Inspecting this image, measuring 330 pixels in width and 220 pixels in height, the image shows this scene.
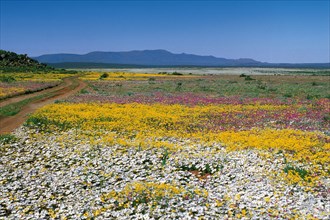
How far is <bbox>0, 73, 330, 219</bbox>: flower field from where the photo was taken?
10.6 meters

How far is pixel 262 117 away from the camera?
2630 cm

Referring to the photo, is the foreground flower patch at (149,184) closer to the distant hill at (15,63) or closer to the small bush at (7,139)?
the small bush at (7,139)

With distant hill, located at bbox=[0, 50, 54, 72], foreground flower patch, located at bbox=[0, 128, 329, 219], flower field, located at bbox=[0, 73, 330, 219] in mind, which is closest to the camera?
foreground flower patch, located at bbox=[0, 128, 329, 219]

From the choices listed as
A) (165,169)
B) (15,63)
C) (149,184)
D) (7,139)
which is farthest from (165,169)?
(15,63)

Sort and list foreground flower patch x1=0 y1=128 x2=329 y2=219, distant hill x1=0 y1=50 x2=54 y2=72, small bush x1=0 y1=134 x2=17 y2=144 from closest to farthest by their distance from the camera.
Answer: foreground flower patch x1=0 y1=128 x2=329 y2=219 < small bush x1=0 y1=134 x2=17 y2=144 < distant hill x1=0 y1=50 x2=54 y2=72

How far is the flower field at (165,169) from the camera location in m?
10.6

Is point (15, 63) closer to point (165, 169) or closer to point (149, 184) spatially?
point (165, 169)

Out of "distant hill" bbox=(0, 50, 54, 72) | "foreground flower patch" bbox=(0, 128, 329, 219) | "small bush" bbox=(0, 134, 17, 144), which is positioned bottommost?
"foreground flower patch" bbox=(0, 128, 329, 219)

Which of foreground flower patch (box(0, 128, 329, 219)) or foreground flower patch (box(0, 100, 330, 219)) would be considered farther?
foreground flower patch (box(0, 100, 330, 219))

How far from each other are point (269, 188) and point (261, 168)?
1985mm

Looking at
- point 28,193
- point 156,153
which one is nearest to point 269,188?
point 156,153

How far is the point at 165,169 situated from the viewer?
13.9m

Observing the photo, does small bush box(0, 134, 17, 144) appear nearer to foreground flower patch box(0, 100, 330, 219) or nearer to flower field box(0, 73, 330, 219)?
flower field box(0, 73, 330, 219)

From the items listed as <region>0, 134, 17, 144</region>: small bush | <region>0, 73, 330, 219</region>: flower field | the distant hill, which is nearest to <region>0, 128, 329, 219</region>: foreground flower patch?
<region>0, 73, 330, 219</region>: flower field
